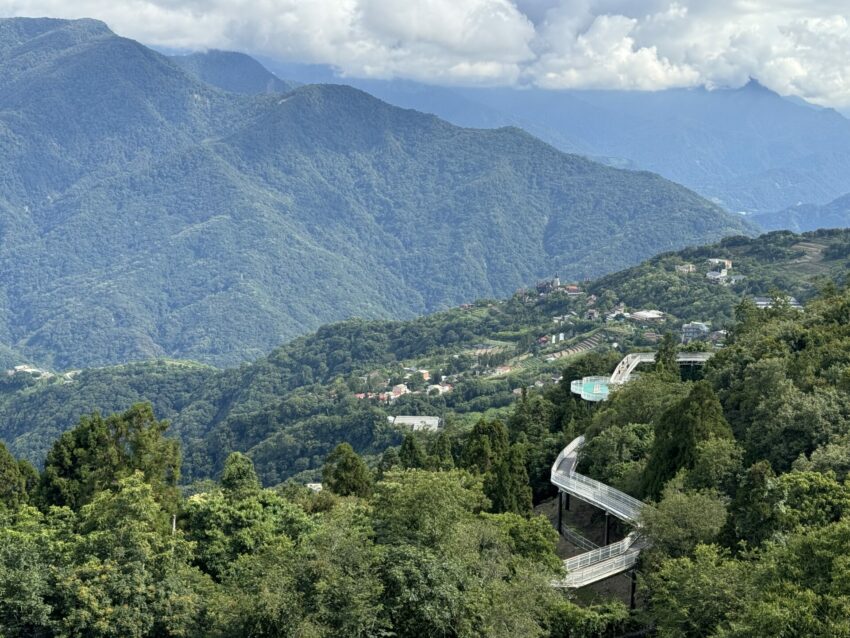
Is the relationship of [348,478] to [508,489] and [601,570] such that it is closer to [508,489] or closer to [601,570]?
[508,489]

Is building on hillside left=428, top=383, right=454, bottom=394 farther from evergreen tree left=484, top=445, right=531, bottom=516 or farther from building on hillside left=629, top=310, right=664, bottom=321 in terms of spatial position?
evergreen tree left=484, top=445, right=531, bottom=516

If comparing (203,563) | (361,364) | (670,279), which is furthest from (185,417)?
(203,563)

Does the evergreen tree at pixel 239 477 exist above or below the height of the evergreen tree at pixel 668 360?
above

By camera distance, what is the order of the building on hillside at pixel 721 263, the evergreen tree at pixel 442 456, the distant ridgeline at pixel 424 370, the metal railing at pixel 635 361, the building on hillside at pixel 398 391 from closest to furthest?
1. the evergreen tree at pixel 442 456
2. the metal railing at pixel 635 361
3. the distant ridgeline at pixel 424 370
4. the building on hillside at pixel 398 391
5. the building on hillside at pixel 721 263

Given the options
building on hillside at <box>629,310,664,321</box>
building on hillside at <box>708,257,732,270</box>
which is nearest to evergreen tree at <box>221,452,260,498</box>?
building on hillside at <box>629,310,664,321</box>

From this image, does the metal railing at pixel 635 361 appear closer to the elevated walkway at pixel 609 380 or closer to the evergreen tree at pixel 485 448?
the elevated walkway at pixel 609 380

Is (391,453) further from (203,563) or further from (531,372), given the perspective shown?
(531,372)

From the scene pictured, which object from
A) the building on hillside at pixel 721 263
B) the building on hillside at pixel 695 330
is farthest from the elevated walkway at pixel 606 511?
the building on hillside at pixel 721 263
